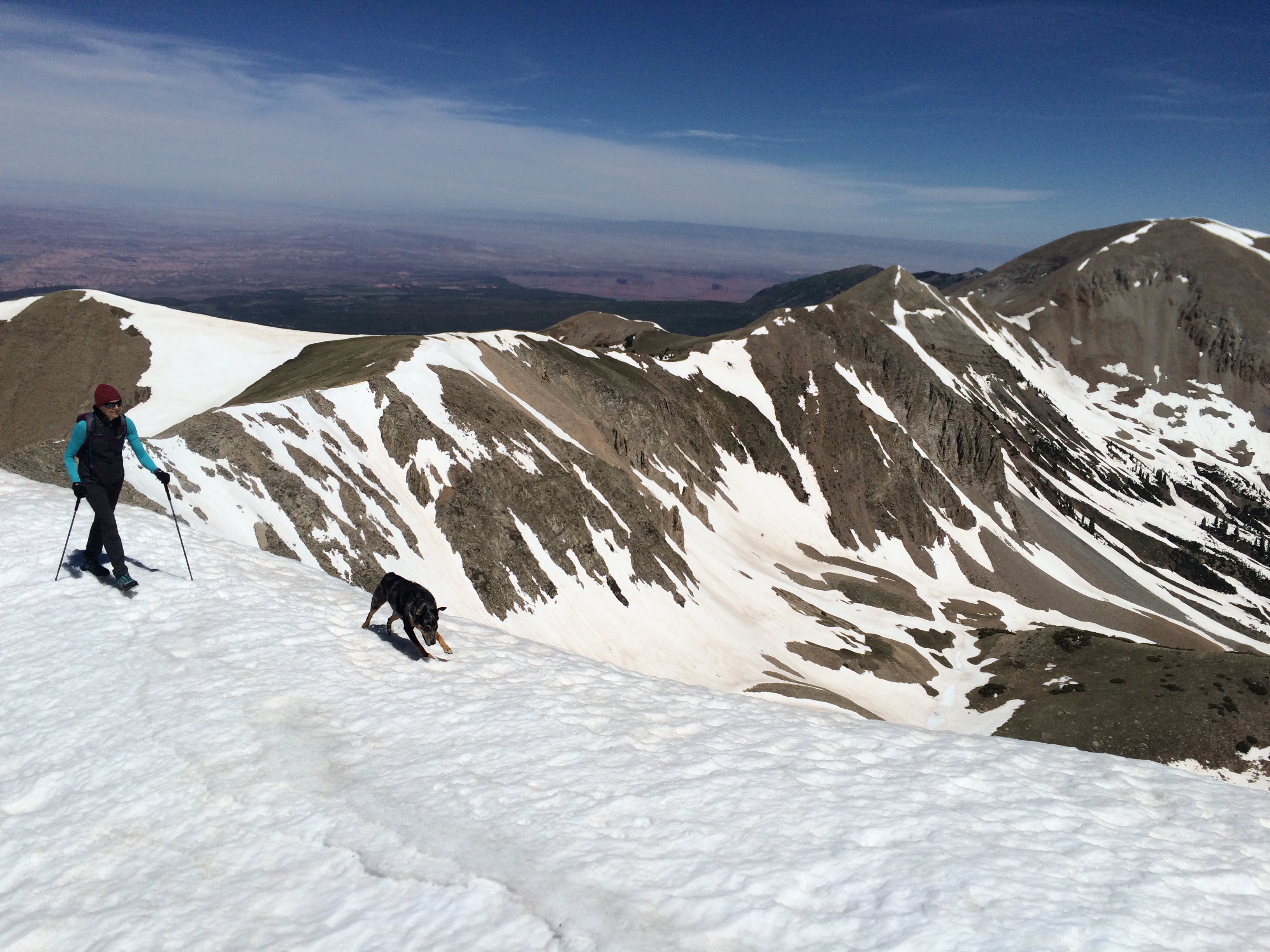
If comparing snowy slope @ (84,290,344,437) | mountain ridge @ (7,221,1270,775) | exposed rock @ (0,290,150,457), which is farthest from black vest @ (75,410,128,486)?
exposed rock @ (0,290,150,457)

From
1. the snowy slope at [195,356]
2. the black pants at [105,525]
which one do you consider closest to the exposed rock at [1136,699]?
the black pants at [105,525]

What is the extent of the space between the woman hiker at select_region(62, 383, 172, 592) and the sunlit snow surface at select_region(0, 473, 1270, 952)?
112 centimetres

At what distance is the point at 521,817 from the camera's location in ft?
31.2

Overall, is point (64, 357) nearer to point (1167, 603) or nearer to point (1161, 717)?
point (1161, 717)

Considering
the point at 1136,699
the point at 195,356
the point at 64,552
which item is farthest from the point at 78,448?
the point at 1136,699

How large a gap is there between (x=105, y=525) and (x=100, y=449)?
163cm

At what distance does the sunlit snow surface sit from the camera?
776 centimetres

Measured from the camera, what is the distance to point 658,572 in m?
70.5

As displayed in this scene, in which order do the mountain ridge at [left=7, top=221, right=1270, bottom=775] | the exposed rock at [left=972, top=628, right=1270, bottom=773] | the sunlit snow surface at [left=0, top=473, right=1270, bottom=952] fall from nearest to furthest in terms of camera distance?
the sunlit snow surface at [left=0, top=473, right=1270, bottom=952]
the mountain ridge at [left=7, top=221, right=1270, bottom=775]
the exposed rock at [left=972, top=628, right=1270, bottom=773]

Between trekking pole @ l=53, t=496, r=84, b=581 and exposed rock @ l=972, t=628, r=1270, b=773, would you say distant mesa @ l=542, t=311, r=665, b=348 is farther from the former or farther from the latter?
trekking pole @ l=53, t=496, r=84, b=581

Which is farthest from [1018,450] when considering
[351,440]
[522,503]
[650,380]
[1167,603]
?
[351,440]

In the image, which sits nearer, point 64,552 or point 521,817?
point 521,817

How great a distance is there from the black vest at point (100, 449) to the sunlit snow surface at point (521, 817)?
8.43ft

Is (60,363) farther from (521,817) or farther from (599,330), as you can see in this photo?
(599,330)
